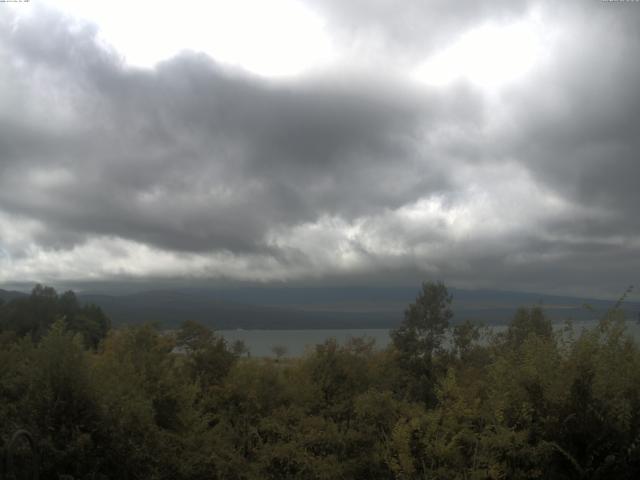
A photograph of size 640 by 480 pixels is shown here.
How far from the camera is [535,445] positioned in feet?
34.4

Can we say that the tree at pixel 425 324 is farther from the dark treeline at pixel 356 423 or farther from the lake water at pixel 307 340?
the dark treeline at pixel 356 423

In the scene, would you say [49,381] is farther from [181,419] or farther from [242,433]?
[242,433]

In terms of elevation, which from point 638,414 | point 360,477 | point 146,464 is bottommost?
point 360,477

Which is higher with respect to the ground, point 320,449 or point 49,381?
point 49,381

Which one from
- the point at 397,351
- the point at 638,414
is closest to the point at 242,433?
the point at 638,414

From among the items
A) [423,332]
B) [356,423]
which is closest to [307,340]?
[423,332]

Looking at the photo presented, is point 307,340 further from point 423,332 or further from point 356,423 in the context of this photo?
point 356,423

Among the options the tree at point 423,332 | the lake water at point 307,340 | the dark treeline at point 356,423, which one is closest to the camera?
the dark treeline at point 356,423

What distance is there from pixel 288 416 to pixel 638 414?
9.25m

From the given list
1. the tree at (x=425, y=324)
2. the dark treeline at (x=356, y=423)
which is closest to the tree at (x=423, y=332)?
the tree at (x=425, y=324)

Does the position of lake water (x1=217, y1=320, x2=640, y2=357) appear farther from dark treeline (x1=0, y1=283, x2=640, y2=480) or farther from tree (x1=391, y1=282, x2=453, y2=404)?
tree (x1=391, y1=282, x2=453, y2=404)

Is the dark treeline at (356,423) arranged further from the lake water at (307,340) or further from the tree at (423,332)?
the tree at (423,332)

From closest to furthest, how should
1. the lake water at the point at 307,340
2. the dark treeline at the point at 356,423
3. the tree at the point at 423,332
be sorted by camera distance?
1. the dark treeline at the point at 356,423
2. the lake water at the point at 307,340
3. the tree at the point at 423,332

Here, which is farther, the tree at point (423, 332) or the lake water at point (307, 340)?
the tree at point (423, 332)
